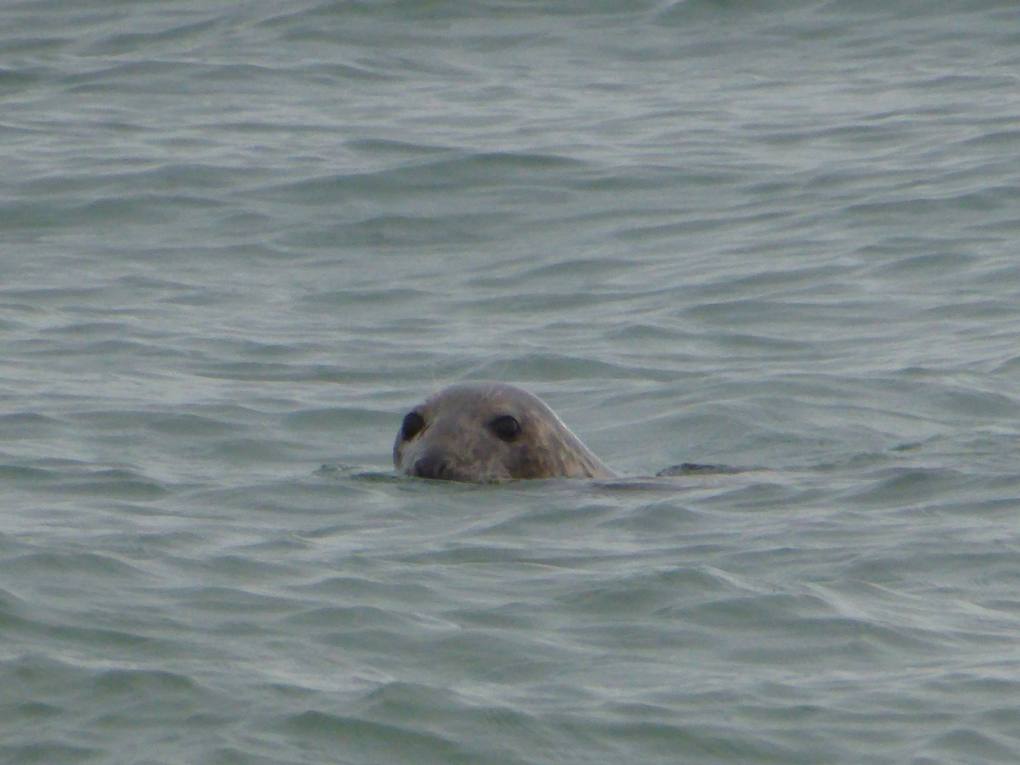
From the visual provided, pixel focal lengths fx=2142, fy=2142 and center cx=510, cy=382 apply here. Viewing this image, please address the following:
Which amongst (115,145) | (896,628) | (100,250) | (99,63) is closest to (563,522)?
(896,628)

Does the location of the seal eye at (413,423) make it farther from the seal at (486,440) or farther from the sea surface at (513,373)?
the sea surface at (513,373)

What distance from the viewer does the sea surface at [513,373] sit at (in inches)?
236

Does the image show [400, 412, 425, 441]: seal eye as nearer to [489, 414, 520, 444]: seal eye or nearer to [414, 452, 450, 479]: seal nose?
[414, 452, 450, 479]: seal nose

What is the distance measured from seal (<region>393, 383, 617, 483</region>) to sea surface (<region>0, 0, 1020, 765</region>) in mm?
234

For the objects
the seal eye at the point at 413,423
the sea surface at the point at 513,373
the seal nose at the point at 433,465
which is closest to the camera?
the sea surface at the point at 513,373

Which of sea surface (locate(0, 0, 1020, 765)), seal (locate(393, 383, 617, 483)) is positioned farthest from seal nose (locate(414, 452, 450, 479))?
sea surface (locate(0, 0, 1020, 765))

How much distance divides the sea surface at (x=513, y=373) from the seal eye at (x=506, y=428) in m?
0.44

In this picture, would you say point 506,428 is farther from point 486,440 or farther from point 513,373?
point 513,373

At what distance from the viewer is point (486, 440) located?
947 cm

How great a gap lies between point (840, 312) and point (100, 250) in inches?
211

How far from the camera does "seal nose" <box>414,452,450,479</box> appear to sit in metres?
9.39

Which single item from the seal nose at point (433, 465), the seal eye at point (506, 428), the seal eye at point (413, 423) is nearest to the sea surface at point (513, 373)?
the seal nose at point (433, 465)

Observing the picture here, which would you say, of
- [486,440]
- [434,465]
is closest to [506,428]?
[486,440]

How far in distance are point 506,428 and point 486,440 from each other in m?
0.10
